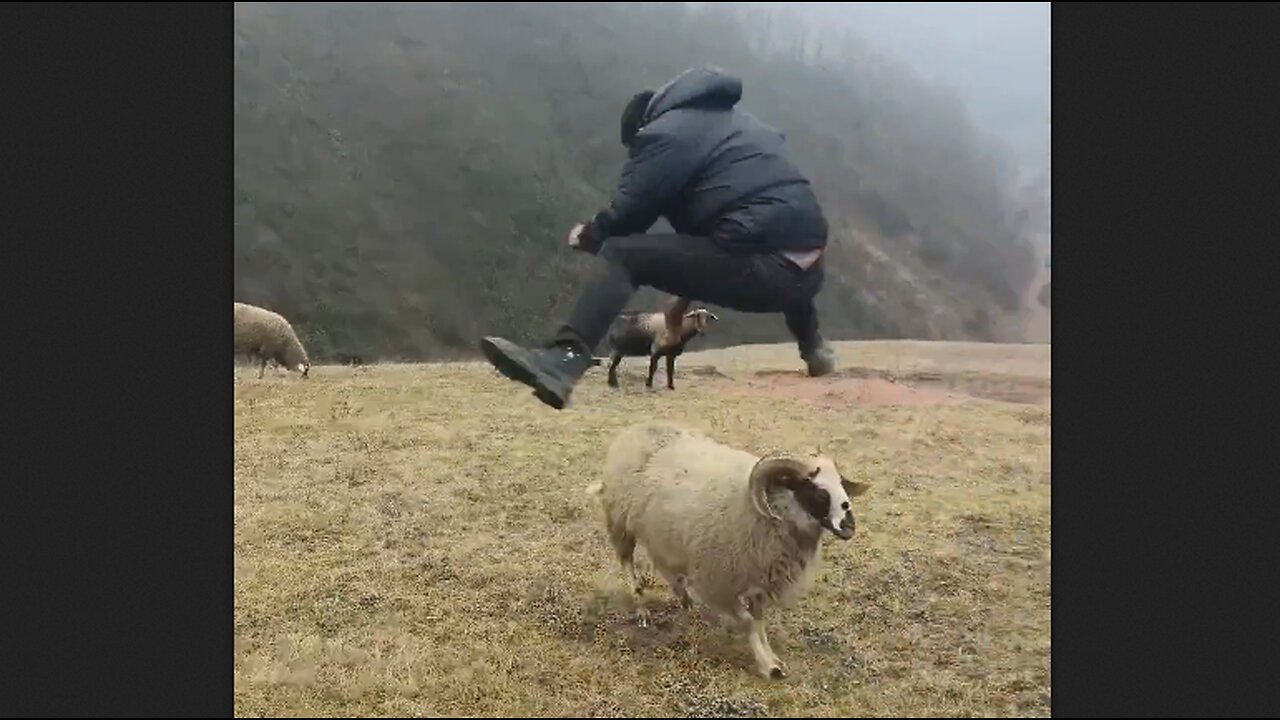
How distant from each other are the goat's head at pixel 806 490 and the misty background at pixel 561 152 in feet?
2.74

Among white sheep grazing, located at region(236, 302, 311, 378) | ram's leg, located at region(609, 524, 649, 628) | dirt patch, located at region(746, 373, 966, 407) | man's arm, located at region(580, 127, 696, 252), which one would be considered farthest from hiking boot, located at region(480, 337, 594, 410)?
white sheep grazing, located at region(236, 302, 311, 378)

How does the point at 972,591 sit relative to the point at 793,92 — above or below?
below

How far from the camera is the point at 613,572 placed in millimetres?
4863

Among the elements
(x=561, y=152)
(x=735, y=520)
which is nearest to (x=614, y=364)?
(x=735, y=520)

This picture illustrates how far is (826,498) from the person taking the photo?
383 centimetres

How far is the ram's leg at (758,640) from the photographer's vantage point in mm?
4012

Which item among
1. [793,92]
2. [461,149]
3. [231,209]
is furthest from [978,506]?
[231,209]

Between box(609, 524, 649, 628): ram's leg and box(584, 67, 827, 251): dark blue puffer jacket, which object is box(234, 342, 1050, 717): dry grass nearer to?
box(609, 524, 649, 628): ram's leg

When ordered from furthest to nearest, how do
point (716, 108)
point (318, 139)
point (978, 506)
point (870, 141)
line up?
point (318, 139), point (870, 141), point (978, 506), point (716, 108)

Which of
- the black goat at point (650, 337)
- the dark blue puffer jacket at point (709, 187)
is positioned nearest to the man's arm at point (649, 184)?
the dark blue puffer jacket at point (709, 187)

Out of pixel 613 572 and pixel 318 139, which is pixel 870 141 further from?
pixel 318 139

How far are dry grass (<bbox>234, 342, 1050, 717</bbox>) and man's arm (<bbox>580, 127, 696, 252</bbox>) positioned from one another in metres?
0.67

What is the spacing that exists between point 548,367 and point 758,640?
1320 millimetres

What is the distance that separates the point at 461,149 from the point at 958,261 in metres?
2.56
